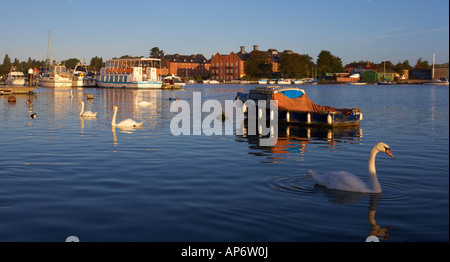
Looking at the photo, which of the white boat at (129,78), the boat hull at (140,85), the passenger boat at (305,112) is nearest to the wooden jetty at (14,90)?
the boat hull at (140,85)

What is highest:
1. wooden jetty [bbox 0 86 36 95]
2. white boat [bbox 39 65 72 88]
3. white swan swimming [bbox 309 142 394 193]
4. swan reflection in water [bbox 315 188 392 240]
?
white boat [bbox 39 65 72 88]

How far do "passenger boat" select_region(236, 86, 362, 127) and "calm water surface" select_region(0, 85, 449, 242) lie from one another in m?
7.25

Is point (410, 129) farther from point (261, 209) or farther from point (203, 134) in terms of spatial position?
point (261, 209)

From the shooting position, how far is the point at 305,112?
3284cm

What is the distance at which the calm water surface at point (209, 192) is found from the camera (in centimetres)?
1000

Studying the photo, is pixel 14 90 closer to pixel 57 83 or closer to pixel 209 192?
pixel 57 83

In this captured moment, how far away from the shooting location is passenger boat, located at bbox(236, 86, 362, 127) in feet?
105

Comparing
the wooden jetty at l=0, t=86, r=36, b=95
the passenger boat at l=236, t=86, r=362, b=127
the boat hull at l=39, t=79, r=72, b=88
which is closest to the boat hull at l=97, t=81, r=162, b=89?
the boat hull at l=39, t=79, r=72, b=88

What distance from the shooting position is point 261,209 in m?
11.6

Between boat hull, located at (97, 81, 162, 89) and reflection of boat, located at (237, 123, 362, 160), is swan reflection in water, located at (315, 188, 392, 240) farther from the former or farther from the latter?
boat hull, located at (97, 81, 162, 89)

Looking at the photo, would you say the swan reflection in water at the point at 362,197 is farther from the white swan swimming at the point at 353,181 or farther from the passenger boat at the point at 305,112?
the passenger boat at the point at 305,112

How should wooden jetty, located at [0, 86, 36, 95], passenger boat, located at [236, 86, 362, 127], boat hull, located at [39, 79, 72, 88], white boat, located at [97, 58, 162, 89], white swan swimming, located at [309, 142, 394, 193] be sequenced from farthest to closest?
boat hull, located at [39, 79, 72, 88], white boat, located at [97, 58, 162, 89], wooden jetty, located at [0, 86, 36, 95], passenger boat, located at [236, 86, 362, 127], white swan swimming, located at [309, 142, 394, 193]

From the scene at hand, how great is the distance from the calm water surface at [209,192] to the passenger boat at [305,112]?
23.8 feet
